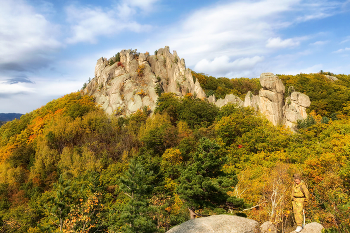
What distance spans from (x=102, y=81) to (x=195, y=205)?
180 ft

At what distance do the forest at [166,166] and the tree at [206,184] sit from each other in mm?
80

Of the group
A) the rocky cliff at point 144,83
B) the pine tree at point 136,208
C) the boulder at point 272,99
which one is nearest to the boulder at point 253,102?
the rocky cliff at point 144,83

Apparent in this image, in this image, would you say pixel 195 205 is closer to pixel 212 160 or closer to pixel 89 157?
pixel 212 160

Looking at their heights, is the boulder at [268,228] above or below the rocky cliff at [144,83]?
below

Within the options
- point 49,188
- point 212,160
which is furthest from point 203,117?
point 49,188

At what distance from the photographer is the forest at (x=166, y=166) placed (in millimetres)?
15898

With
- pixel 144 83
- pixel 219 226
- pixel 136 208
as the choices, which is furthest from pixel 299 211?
pixel 144 83

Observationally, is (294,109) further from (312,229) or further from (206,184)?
(312,229)

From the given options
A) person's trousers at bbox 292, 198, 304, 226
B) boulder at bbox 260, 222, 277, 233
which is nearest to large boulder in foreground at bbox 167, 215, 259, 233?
→ boulder at bbox 260, 222, 277, 233

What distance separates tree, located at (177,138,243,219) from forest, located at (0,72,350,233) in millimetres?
80

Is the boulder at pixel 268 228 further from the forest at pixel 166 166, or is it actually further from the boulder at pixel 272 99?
the boulder at pixel 272 99

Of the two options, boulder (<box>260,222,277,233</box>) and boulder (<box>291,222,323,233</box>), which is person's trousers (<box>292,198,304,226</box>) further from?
boulder (<box>260,222,277,233</box>)

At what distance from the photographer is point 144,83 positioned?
59.5 m

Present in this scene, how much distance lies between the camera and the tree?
15.1m
